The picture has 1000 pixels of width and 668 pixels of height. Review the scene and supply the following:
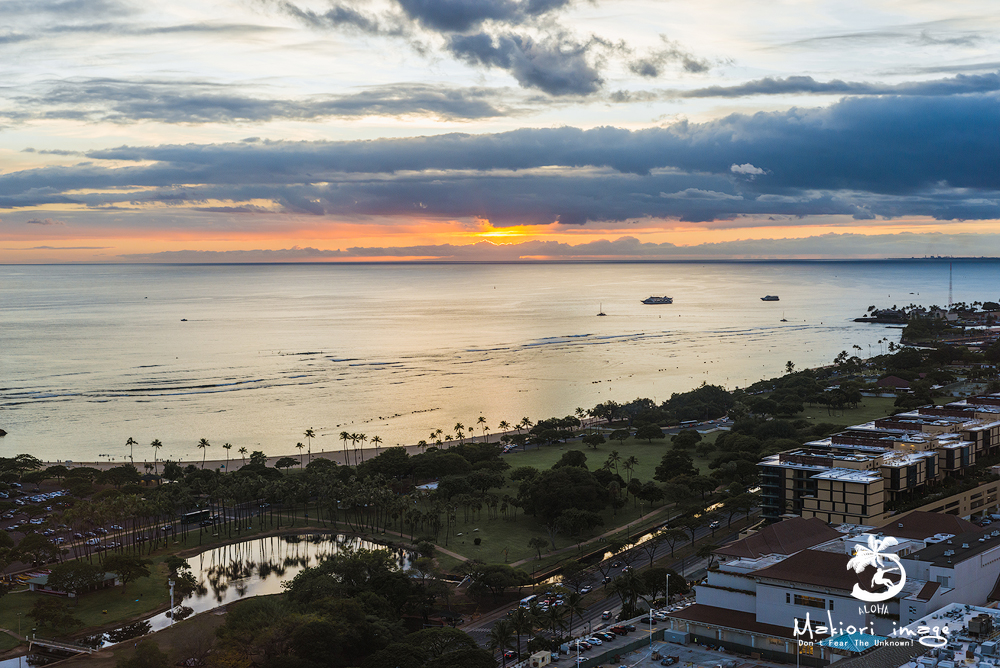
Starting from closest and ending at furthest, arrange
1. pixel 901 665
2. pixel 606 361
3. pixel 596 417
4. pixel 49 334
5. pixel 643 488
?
pixel 901 665 < pixel 643 488 < pixel 596 417 < pixel 606 361 < pixel 49 334

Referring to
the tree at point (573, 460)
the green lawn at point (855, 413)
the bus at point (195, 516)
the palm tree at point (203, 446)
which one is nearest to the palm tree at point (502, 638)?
the bus at point (195, 516)

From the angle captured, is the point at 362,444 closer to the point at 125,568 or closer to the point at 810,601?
the point at 125,568

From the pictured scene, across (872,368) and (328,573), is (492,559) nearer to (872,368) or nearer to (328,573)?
(328,573)

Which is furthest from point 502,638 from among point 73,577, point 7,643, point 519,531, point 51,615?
point 73,577

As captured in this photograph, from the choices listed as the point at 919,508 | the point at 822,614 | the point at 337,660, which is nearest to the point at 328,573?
the point at 337,660

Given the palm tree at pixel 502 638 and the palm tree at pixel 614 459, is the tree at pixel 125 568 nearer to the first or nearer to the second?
the palm tree at pixel 502 638

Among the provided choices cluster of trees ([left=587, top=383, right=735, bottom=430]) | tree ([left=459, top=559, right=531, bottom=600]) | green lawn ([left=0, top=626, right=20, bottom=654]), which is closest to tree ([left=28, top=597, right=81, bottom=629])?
green lawn ([left=0, top=626, right=20, bottom=654])

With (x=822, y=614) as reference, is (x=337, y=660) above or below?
below
